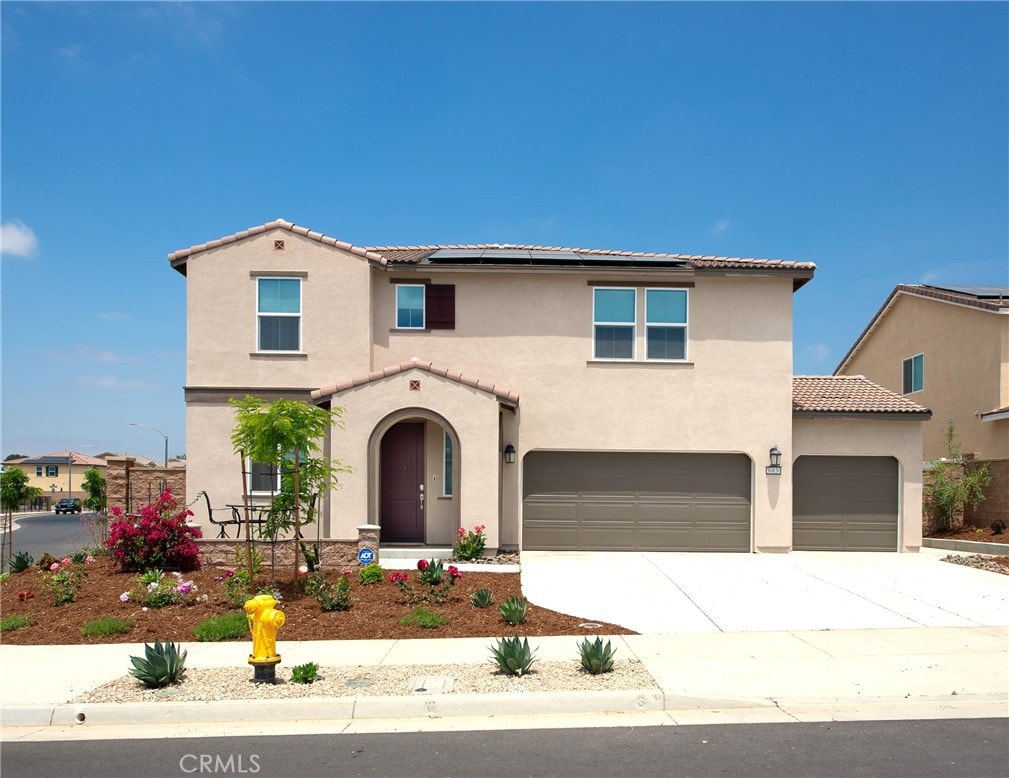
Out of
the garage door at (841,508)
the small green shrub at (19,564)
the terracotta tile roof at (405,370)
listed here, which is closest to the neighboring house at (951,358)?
the garage door at (841,508)

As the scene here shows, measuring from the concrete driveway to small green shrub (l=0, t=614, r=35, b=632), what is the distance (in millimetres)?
6825

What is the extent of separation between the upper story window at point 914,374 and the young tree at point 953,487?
6.85m

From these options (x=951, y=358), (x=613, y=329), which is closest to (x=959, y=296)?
(x=951, y=358)

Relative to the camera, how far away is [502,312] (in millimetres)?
17328

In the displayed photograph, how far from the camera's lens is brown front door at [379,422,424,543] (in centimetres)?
1623

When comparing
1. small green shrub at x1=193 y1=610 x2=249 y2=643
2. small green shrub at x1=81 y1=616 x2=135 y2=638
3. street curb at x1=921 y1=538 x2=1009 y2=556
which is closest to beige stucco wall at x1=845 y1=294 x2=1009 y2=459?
street curb at x1=921 y1=538 x2=1009 y2=556

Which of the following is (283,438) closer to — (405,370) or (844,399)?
(405,370)

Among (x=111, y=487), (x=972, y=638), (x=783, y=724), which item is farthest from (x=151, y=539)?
(x=972, y=638)

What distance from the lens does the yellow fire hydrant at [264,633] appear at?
24.9 ft

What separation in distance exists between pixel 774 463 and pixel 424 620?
9732 mm

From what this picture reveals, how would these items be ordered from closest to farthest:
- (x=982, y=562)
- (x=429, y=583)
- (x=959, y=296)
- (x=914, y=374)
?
(x=429, y=583) → (x=982, y=562) → (x=959, y=296) → (x=914, y=374)

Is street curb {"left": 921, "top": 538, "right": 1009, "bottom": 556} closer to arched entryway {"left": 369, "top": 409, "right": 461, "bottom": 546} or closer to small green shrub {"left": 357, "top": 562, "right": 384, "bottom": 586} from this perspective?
arched entryway {"left": 369, "top": 409, "right": 461, "bottom": 546}

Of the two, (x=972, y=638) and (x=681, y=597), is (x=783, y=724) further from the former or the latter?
(x=681, y=597)

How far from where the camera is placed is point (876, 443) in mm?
17578
